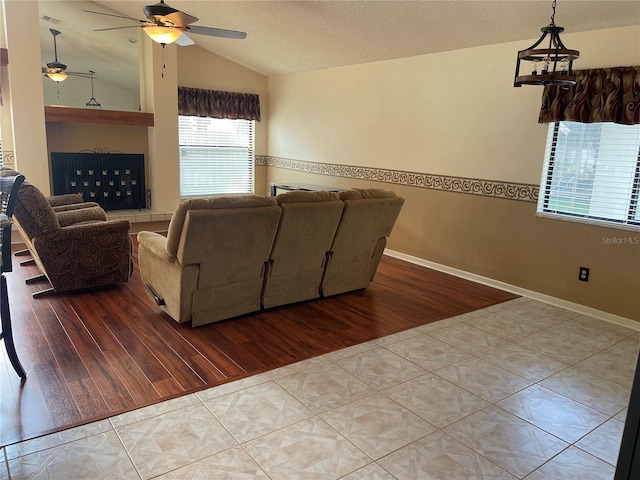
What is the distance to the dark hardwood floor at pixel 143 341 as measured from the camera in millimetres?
2475

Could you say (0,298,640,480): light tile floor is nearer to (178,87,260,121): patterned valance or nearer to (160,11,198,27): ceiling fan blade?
(160,11,198,27): ceiling fan blade

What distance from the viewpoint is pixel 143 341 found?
3213 mm

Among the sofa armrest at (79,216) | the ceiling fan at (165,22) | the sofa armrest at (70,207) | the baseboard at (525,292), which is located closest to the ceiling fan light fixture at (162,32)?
the ceiling fan at (165,22)

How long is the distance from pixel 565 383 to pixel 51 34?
652cm

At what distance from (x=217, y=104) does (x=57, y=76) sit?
2.21 meters

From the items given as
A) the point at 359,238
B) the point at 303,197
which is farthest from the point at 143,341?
the point at 359,238

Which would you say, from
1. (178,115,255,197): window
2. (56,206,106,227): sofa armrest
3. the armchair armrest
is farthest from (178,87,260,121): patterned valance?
(56,206,106,227): sofa armrest

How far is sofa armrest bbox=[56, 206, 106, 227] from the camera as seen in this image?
14.0 ft

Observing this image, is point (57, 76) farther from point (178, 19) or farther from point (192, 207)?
point (192, 207)

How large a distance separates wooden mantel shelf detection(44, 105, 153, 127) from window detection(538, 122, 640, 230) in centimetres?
505

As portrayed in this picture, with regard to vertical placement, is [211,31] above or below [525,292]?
above

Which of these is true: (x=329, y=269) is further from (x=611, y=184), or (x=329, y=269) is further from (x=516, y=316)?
(x=611, y=184)

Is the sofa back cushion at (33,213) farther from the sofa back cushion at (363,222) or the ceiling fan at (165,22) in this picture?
the sofa back cushion at (363,222)

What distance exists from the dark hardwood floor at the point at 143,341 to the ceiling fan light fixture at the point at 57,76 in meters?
2.53
